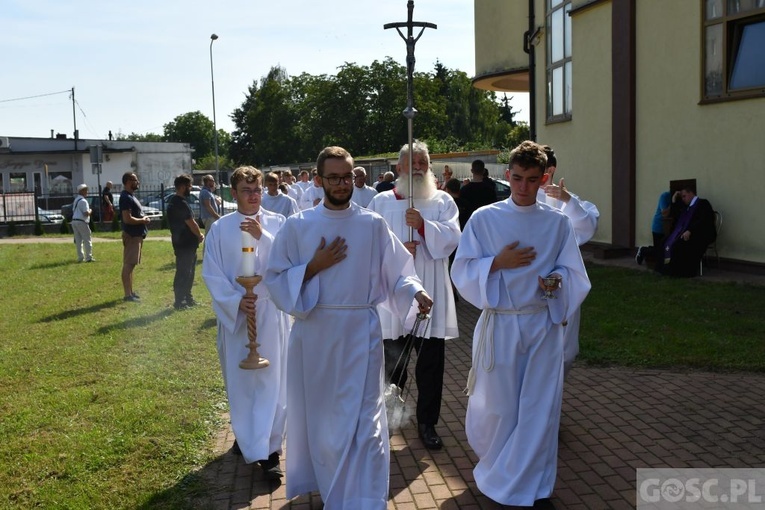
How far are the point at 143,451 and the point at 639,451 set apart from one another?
359cm

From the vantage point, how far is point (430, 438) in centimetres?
600

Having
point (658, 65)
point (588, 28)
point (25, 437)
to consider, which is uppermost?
point (588, 28)

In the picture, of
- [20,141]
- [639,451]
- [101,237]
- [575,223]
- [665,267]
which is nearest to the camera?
[639,451]

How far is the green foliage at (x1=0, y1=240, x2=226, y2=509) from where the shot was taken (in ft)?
18.0

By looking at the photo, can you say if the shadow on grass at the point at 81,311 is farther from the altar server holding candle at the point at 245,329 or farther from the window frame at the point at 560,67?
the window frame at the point at 560,67

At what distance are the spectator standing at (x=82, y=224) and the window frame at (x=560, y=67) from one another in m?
11.0

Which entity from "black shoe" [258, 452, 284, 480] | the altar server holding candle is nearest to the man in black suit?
the altar server holding candle

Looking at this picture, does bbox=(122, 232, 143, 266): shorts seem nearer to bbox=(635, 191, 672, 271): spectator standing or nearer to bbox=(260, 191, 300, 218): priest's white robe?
bbox=(260, 191, 300, 218): priest's white robe

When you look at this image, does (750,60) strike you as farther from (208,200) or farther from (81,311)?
(81,311)

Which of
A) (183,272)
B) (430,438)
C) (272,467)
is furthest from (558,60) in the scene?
(272,467)

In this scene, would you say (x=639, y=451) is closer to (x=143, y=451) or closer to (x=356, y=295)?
Answer: (x=356, y=295)

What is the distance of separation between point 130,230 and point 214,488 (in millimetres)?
9017

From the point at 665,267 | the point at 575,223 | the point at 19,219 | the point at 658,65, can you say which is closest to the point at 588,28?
the point at 658,65

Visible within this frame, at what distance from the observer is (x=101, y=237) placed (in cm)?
2842
